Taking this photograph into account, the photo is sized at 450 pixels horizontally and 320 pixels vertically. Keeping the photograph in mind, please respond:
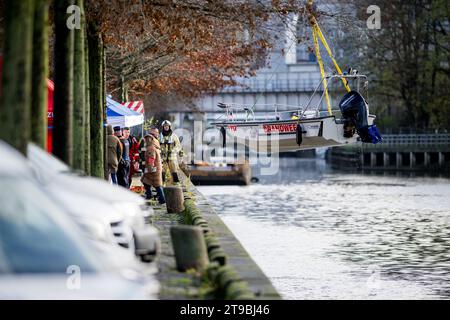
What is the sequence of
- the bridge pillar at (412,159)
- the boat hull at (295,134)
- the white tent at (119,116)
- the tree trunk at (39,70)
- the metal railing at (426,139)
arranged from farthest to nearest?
1. the bridge pillar at (412,159)
2. the metal railing at (426,139)
3. the boat hull at (295,134)
4. the white tent at (119,116)
5. the tree trunk at (39,70)

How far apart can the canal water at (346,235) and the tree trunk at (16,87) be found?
1354 cm

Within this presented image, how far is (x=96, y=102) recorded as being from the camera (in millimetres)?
29359

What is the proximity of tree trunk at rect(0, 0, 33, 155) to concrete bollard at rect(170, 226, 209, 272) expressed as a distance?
537 cm

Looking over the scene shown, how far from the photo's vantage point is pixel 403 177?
88.6 m

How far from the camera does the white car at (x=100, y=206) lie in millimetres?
10461

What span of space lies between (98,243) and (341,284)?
1810 cm

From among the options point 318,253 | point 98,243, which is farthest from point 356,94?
point 98,243

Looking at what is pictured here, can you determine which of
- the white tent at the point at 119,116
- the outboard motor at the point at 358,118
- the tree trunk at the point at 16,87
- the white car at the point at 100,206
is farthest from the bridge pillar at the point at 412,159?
the white car at the point at 100,206

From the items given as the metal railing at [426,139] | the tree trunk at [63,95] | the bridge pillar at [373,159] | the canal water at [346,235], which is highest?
the tree trunk at [63,95]

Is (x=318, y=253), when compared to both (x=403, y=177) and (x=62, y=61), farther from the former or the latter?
(x=403, y=177)

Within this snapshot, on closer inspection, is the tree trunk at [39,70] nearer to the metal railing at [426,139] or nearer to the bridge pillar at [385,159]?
the metal railing at [426,139]

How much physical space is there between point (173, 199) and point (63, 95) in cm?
1076

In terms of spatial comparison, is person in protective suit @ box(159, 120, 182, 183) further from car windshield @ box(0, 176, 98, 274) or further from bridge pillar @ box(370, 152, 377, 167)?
bridge pillar @ box(370, 152, 377, 167)

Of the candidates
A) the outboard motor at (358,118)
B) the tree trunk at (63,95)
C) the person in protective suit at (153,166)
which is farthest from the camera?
the outboard motor at (358,118)
